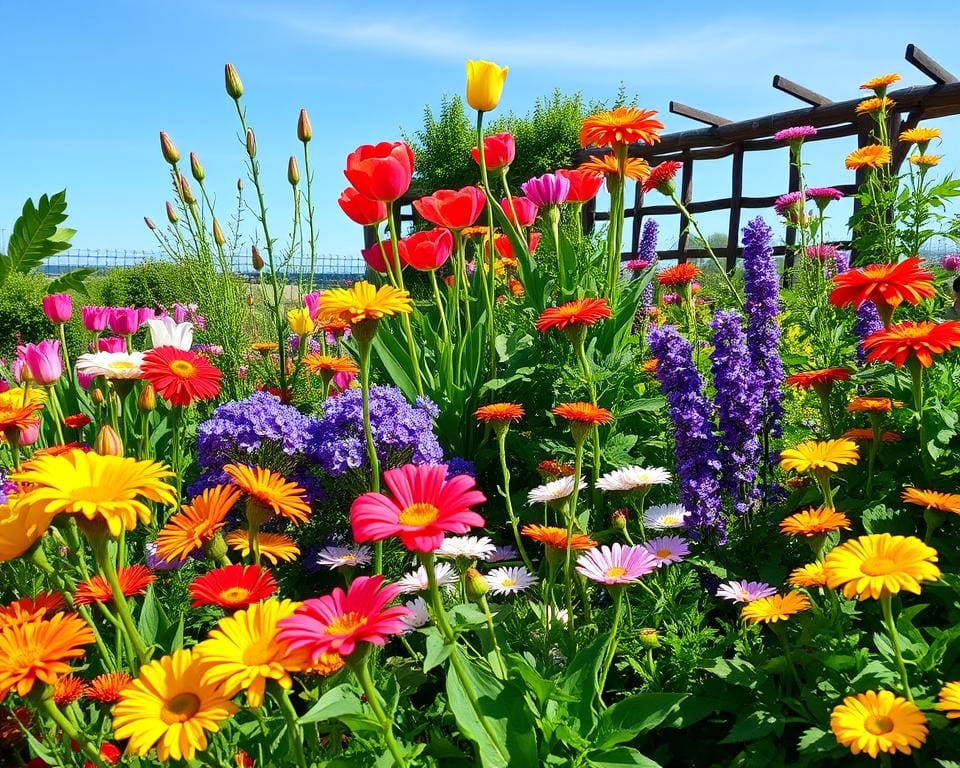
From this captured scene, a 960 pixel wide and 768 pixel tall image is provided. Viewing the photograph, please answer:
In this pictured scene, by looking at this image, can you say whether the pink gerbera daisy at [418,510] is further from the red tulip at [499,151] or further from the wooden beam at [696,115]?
the wooden beam at [696,115]

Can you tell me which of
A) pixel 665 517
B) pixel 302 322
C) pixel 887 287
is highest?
pixel 887 287

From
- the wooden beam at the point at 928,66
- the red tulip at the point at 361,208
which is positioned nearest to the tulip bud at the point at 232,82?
the red tulip at the point at 361,208

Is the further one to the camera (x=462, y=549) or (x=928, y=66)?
(x=928, y=66)

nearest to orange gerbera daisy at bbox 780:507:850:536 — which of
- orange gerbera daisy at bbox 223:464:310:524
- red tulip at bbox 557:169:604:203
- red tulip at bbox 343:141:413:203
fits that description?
orange gerbera daisy at bbox 223:464:310:524

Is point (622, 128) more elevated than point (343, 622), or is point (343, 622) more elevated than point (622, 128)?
point (622, 128)

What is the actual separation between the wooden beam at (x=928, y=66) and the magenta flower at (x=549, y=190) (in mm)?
4902

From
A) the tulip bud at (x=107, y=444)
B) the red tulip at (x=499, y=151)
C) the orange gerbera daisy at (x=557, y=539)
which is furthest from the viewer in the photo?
the red tulip at (x=499, y=151)

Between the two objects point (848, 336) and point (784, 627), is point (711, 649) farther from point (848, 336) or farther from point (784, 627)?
point (848, 336)

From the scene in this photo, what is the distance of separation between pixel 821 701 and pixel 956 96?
6.41m

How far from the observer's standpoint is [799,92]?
7.25 metres

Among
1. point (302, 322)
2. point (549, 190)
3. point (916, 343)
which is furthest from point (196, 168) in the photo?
point (916, 343)

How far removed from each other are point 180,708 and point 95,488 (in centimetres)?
30

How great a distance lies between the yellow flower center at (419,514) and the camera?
943 millimetres

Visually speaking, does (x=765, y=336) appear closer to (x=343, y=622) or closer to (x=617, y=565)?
(x=617, y=565)
